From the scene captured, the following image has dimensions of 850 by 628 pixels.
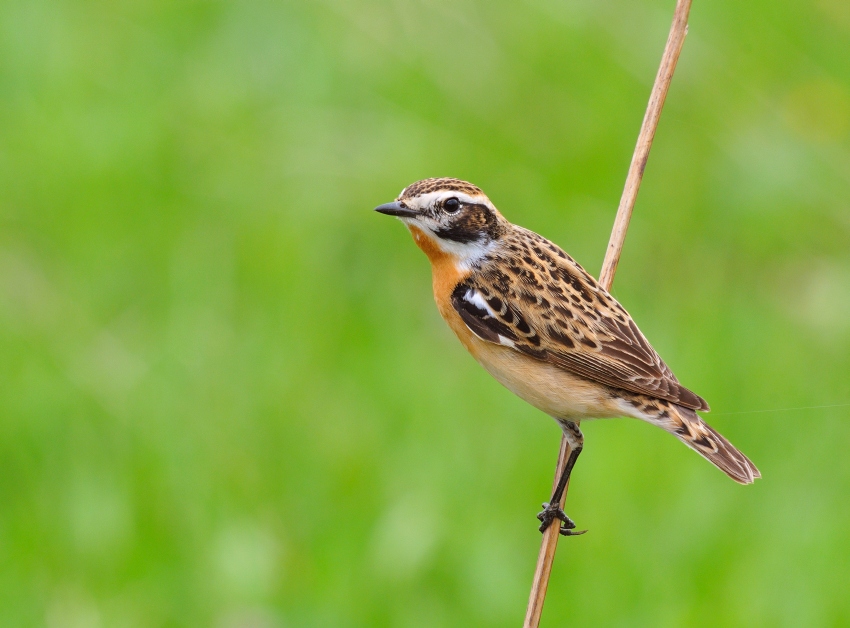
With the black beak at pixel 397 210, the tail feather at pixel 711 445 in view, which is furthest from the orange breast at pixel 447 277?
the tail feather at pixel 711 445

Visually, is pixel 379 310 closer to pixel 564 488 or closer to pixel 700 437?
pixel 564 488

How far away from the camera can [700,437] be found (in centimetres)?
607

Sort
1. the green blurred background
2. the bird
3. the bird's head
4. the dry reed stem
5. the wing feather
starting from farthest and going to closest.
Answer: the green blurred background, the wing feather, the bird, the bird's head, the dry reed stem

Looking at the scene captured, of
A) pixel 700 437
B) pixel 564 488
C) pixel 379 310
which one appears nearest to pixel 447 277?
pixel 564 488

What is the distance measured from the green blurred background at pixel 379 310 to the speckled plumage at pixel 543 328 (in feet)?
6.06

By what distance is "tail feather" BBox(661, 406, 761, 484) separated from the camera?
19.2 feet

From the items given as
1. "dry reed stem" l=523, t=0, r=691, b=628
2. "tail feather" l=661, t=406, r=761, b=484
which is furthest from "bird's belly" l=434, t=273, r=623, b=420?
"dry reed stem" l=523, t=0, r=691, b=628

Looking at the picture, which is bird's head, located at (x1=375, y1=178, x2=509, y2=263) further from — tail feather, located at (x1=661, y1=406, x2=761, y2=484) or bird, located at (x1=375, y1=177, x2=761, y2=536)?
tail feather, located at (x1=661, y1=406, x2=761, y2=484)

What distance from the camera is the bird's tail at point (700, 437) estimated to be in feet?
19.2

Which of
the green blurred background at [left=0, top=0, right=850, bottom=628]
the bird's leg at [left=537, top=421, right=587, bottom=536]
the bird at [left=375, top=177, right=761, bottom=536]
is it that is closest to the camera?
the bird's leg at [left=537, top=421, right=587, bottom=536]

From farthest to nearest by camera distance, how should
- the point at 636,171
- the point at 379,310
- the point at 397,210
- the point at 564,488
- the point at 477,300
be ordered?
the point at 379,310 → the point at 477,300 → the point at 564,488 → the point at 397,210 → the point at 636,171

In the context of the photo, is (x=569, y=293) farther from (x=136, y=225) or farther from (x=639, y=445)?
(x=136, y=225)

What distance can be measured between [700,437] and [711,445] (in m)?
0.07

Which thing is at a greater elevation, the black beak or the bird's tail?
the black beak
